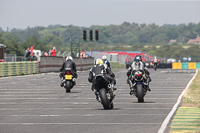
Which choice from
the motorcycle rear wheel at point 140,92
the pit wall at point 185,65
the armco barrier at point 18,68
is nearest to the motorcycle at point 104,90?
the motorcycle rear wheel at point 140,92

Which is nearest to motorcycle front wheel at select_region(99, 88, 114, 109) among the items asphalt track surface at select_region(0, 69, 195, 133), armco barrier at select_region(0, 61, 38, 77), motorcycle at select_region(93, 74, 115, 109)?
motorcycle at select_region(93, 74, 115, 109)

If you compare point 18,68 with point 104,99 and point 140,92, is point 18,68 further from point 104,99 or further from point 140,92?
point 104,99

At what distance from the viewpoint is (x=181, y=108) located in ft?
56.3

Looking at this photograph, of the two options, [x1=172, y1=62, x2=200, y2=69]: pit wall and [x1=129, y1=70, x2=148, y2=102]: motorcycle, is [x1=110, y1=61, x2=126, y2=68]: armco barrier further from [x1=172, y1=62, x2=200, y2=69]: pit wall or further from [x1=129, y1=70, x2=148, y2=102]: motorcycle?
[x1=129, y1=70, x2=148, y2=102]: motorcycle

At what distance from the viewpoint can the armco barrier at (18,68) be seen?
138 ft

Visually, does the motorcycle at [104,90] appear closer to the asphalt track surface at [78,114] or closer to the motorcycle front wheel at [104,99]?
the motorcycle front wheel at [104,99]

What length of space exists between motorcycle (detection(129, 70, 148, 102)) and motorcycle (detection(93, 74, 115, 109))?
2.49m

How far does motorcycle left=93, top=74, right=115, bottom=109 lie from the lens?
16844 mm

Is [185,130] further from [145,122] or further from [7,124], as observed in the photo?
[7,124]

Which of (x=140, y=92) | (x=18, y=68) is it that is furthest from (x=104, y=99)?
(x=18, y=68)

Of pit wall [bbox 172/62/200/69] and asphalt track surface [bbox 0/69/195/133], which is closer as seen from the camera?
asphalt track surface [bbox 0/69/195/133]

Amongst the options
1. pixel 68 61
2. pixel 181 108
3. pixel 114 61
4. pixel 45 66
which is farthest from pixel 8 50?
pixel 181 108

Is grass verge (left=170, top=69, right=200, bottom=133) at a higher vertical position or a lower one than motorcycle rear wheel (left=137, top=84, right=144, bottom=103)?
lower

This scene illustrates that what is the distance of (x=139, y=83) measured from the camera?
19641 millimetres
